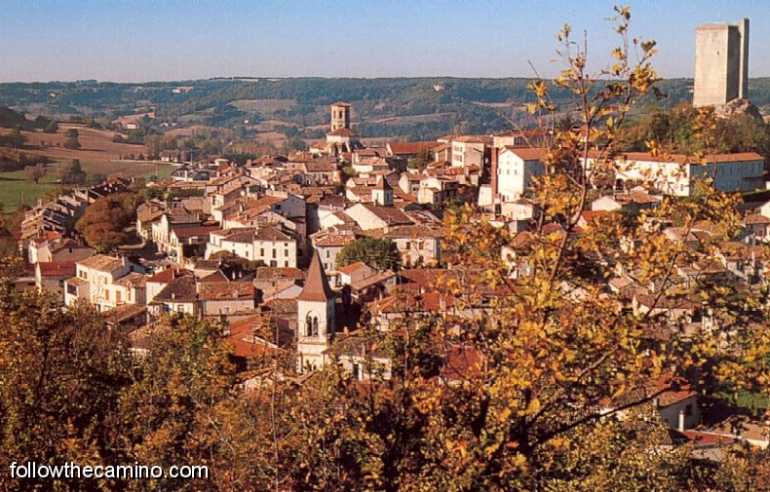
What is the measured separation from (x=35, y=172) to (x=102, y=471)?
197 ft

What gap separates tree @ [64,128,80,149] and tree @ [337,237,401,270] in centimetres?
5984

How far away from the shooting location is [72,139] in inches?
3489

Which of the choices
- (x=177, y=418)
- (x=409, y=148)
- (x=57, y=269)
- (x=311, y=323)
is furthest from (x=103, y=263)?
(x=409, y=148)

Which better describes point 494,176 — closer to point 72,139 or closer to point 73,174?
point 73,174

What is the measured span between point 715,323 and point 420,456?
6.10 ft

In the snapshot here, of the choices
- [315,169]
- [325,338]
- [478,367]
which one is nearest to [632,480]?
[478,367]

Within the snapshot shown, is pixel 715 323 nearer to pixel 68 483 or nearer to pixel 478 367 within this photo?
pixel 478 367

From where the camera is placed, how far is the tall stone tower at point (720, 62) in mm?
61500

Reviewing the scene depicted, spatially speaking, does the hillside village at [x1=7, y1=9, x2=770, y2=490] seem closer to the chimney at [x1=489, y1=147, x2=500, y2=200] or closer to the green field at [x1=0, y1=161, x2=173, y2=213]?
the chimney at [x1=489, y1=147, x2=500, y2=200]

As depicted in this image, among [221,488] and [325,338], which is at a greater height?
[221,488]

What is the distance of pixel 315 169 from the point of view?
52656 mm

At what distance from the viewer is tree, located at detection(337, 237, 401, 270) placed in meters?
31.2

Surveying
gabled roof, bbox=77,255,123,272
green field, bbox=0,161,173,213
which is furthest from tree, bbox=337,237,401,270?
green field, bbox=0,161,173,213

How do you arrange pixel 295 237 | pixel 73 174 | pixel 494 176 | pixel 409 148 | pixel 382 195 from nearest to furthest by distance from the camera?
pixel 295 237, pixel 382 195, pixel 494 176, pixel 409 148, pixel 73 174
